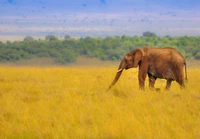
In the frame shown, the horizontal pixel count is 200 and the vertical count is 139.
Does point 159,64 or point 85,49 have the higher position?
point 159,64

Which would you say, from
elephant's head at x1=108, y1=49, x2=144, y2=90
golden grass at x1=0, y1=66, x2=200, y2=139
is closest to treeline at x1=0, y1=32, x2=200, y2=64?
elephant's head at x1=108, y1=49, x2=144, y2=90

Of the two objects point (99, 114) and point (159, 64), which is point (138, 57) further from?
point (99, 114)

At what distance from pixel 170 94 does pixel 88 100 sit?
1.82 m

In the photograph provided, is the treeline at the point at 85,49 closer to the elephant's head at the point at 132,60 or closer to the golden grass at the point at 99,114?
the elephant's head at the point at 132,60

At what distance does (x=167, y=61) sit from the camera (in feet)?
43.5

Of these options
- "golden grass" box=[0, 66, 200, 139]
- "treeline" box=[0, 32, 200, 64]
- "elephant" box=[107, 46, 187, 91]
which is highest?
"elephant" box=[107, 46, 187, 91]

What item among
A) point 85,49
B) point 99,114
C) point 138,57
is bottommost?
point 85,49

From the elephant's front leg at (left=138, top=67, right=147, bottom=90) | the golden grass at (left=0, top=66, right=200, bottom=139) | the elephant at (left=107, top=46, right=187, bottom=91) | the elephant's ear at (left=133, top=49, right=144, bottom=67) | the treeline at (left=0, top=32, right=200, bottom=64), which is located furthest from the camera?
the treeline at (left=0, top=32, right=200, bottom=64)

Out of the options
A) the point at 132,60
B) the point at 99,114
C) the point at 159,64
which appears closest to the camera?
the point at 99,114

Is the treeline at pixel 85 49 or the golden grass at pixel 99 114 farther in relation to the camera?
the treeline at pixel 85 49

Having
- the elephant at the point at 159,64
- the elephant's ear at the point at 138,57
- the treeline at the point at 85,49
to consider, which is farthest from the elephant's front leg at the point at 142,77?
the treeline at the point at 85,49

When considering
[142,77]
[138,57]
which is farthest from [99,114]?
[138,57]

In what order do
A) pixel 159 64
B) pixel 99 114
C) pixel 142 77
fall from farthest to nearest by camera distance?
pixel 159 64 < pixel 142 77 < pixel 99 114

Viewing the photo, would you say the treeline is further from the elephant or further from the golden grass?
the golden grass
